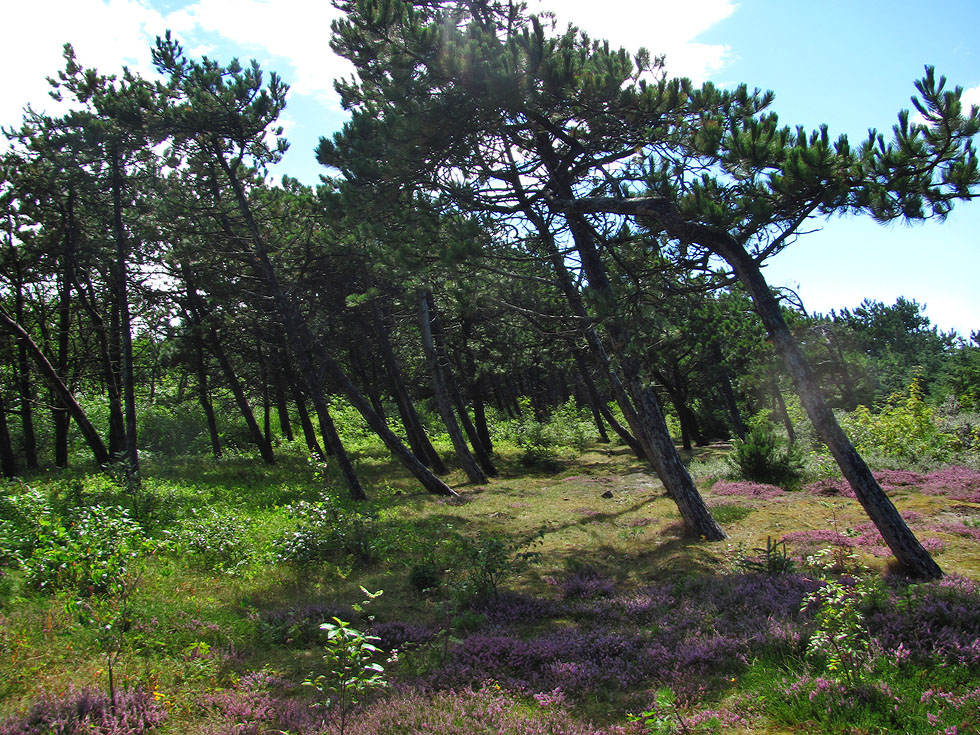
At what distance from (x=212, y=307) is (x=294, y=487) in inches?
261

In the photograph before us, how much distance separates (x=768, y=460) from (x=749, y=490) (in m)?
1.84

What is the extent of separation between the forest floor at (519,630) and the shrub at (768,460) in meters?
3.42

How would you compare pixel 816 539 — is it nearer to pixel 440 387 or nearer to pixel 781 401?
pixel 440 387

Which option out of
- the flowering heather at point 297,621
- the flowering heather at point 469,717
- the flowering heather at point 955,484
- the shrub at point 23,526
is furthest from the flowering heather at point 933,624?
the shrub at point 23,526

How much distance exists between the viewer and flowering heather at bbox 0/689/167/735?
156 inches

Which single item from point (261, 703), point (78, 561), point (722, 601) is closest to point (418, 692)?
point (261, 703)

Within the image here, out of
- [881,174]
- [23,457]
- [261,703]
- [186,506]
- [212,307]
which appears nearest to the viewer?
[261,703]

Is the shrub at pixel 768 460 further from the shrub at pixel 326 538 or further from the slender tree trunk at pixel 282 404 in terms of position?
the slender tree trunk at pixel 282 404

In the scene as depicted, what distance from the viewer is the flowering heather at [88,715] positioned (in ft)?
13.0

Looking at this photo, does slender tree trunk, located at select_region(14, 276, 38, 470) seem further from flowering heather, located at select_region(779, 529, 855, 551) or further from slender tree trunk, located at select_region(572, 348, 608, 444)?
flowering heather, located at select_region(779, 529, 855, 551)

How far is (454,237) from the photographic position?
28.8 ft

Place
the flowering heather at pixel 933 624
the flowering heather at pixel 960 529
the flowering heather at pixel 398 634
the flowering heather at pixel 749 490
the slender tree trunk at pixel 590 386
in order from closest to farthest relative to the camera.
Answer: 1. the flowering heather at pixel 933 624
2. the flowering heather at pixel 398 634
3. the flowering heather at pixel 960 529
4. the flowering heather at pixel 749 490
5. the slender tree trunk at pixel 590 386

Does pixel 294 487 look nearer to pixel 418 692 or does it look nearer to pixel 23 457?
pixel 418 692

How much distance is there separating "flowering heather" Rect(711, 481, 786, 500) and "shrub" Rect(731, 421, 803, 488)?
63 cm
